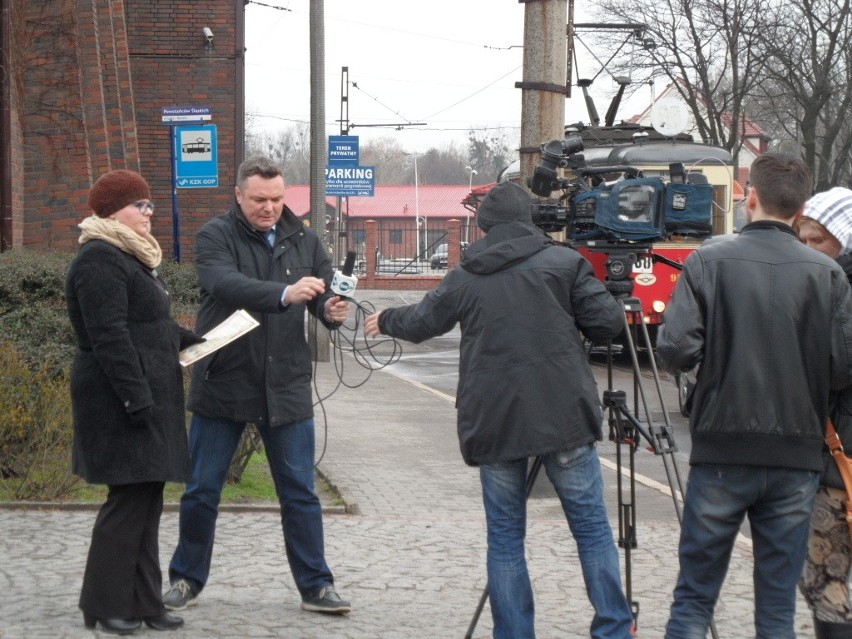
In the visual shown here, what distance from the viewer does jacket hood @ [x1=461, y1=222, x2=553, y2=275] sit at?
179 inches

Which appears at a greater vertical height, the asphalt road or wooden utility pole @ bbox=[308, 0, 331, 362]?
wooden utility pole @ bbox=[308, 0, 331, 362]

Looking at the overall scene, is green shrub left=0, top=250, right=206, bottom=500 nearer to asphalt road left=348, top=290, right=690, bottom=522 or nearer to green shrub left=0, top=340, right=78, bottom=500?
green shrub left=0, top=340, right=78, bottom=500

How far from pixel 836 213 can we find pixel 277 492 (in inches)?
101

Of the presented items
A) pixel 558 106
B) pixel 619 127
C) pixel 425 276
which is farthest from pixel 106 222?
pixel 425 276

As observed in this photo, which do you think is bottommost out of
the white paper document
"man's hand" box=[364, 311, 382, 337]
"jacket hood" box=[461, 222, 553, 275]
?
the white paper document

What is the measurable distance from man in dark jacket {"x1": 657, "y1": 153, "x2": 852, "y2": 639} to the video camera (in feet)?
4.41

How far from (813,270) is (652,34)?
32.1 m

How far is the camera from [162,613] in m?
5.13

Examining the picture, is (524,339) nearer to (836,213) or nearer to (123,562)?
(836,213)

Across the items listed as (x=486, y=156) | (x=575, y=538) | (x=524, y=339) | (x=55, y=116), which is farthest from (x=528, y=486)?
(x=486, y=156)

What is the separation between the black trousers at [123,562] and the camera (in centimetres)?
501

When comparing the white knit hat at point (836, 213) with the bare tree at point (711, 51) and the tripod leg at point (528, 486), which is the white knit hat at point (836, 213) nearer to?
the tripod leg at point (528, 486)

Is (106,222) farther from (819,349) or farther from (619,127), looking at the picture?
(619,127)

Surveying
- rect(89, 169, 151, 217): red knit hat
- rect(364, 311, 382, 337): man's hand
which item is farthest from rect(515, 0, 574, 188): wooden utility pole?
rect(89, 169, 151, 217): red knit hat
